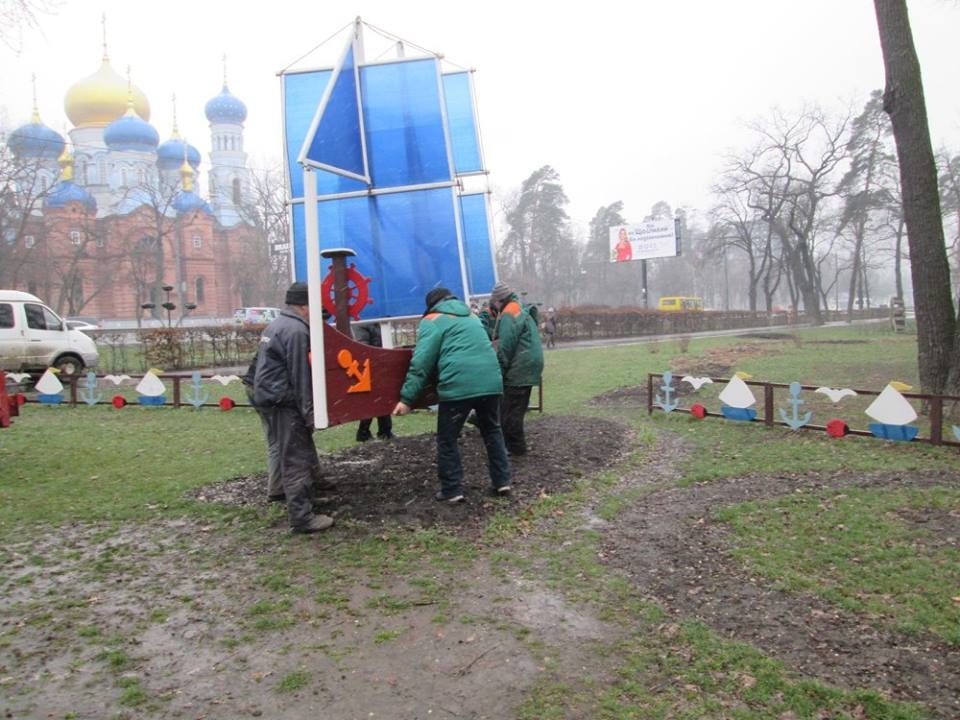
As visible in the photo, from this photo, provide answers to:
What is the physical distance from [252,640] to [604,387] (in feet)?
36.6

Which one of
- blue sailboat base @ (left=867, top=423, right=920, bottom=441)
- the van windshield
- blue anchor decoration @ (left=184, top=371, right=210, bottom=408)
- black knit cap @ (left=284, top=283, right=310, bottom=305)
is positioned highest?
the van windshield

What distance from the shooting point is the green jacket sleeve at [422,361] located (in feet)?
16.5

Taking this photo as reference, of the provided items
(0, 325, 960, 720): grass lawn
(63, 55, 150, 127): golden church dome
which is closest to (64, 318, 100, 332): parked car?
(63, 55, 150, 127): golden church dome

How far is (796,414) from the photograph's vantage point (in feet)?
26.7

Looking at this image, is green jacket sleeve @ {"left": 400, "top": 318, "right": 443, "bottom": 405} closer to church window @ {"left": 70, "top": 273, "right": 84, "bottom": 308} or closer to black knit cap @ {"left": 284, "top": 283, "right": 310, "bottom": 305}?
black knit cap @ {"left": 284, "top": 283, "right": 310, "bottom": 305}

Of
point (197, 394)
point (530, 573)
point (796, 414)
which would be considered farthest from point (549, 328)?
point (530, 573)

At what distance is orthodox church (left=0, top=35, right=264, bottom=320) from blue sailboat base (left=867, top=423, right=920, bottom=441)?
42346mm

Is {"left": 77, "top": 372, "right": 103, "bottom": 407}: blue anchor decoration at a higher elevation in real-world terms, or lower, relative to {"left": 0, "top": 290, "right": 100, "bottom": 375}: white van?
Result: lower

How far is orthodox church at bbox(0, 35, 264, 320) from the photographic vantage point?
46.2 meters

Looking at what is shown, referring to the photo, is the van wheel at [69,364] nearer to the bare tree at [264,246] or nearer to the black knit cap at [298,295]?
the black knit cap at [298,295]

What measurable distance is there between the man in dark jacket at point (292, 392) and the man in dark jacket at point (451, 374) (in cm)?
69

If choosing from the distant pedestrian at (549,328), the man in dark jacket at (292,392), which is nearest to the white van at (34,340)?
the man in dark jacket at (292,392)

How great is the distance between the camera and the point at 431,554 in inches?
179

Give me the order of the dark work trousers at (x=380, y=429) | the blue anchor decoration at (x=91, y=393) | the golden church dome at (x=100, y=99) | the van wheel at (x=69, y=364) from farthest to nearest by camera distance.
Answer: the golden church dome at (x=100, y=99)
the van wheel at (x=69, y=364)
the blue anchor decoration at (x=91, y=393)
the dark work trousers at (x=380, y=429)
